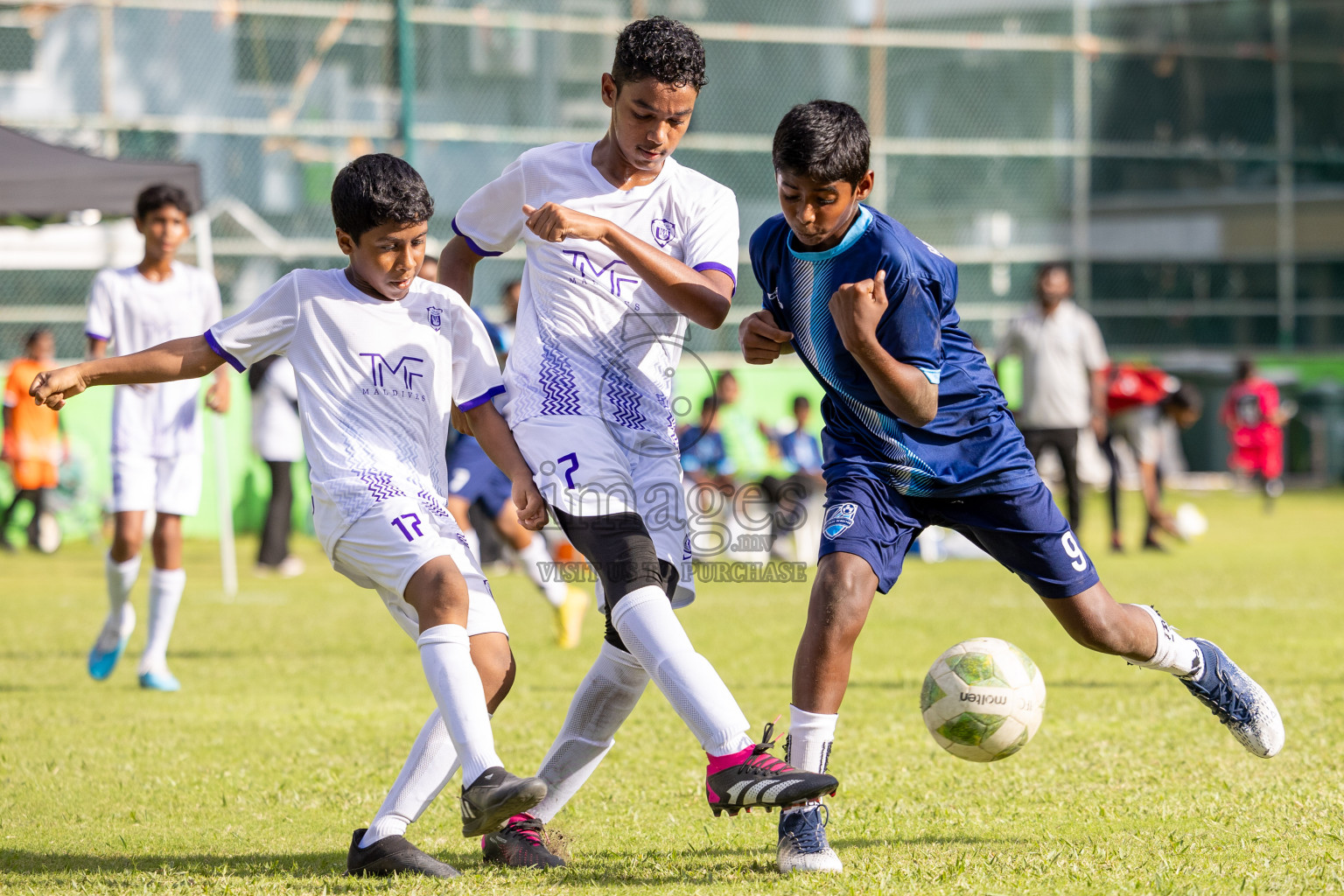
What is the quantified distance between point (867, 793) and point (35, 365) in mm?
11413

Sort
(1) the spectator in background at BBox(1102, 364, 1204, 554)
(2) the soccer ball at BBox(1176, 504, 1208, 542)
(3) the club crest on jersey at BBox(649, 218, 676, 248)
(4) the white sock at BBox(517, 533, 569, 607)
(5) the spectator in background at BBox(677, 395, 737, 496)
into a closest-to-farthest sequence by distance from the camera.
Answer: (3) the club crest on jersey at BBox(649, 218, 676, 248), (4) the white sock at BBox(517, 533, 569, 607), (5) the spectator in background at BBox(677, 395, 737, 496), (1) the spectator in background at BBox(1102, 364, 1204, 554), (2) the soccer ball at BBox(1176, 504, 1208, 542)

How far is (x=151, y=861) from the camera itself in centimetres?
366

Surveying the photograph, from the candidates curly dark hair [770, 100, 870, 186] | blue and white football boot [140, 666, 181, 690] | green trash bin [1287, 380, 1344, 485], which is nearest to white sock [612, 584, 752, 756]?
curly dark hair [770, 100, 870, 186]

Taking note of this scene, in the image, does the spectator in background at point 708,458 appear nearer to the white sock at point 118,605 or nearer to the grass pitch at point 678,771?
the grass pitch at point 678,771

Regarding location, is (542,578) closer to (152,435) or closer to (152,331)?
(152,435)

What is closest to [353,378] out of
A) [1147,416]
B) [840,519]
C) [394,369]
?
[394,369]

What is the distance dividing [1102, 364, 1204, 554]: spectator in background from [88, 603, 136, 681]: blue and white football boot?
8.75 meters

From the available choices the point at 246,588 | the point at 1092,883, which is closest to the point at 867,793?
the point at 1092,883

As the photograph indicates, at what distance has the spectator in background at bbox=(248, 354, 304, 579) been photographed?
11391mm

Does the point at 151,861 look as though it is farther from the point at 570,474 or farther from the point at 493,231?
the point at 493,231

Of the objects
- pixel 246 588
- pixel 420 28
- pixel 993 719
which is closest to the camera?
pixel 993 719

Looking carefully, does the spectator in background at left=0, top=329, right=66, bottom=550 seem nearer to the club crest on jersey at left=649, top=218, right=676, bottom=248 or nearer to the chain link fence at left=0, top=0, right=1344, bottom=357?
the chain link fence at left=0, top=0, right=1344, bottom=357

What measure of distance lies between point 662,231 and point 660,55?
48 centimetres

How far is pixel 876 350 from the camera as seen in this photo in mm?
3332
